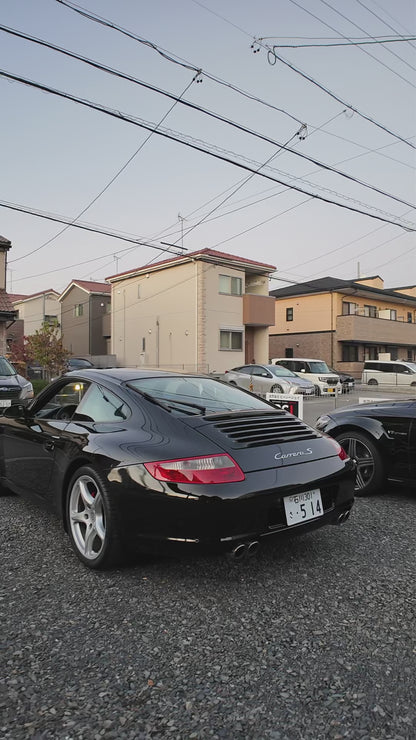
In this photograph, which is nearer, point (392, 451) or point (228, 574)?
point (228, 574)

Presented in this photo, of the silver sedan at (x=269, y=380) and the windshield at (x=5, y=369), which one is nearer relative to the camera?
the windshield at (x=5, y=369)

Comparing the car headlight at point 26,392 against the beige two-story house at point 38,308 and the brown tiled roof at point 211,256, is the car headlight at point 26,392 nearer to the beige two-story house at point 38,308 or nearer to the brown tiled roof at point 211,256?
the brown tiled roof at point 211,256

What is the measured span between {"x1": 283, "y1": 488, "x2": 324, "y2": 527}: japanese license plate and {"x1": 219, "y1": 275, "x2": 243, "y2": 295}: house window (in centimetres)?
2211

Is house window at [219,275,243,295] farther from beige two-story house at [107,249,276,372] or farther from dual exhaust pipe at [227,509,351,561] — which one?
dual exhaust pipe at [227,509,351,561]

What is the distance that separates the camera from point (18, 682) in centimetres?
175

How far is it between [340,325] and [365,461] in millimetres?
27232

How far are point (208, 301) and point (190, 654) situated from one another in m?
22.2

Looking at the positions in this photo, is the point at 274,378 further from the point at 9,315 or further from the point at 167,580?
the point at 167,580

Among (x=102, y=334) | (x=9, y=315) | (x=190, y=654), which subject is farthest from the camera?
(x=102, y=334)

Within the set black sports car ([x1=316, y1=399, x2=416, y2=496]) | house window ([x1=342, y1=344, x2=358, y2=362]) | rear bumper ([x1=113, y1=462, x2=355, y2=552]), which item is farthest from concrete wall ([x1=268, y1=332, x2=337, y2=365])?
rear bumper ([x1=113, y1=462, x2=355, y2=552])

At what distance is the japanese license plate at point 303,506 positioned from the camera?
2.53 metres


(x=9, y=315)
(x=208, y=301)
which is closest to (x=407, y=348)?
(x=208, y=301)

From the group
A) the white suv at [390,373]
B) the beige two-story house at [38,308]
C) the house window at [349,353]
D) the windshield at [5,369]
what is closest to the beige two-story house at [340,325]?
the house window at [349,353]

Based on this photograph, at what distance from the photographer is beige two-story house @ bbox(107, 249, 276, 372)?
77.5 feet
